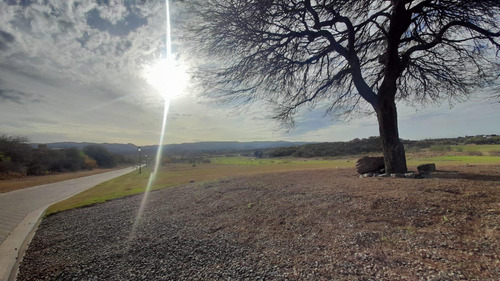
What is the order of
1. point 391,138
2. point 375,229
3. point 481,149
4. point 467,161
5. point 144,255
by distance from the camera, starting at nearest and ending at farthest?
point 375,229 → point 144,255 → point 391,138 → point 467,161 → point 481,149

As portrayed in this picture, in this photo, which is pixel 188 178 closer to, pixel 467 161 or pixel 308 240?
pixel 308 240

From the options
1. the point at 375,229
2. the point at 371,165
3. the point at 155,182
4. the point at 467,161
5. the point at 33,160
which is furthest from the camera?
the point at 33,160

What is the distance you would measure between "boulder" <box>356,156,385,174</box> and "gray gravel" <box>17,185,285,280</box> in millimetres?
6666

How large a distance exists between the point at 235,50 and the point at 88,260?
19.9 ft

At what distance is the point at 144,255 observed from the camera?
4336 millimetres

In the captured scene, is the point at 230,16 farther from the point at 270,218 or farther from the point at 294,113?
the point at 270,218

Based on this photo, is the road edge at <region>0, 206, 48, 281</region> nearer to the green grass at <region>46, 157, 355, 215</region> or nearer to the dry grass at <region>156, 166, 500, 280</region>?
the green grass at <region>46, 157, 355, 215</region>

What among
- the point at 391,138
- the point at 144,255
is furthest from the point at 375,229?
the point at 391,138

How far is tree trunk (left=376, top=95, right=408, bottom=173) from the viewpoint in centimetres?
771

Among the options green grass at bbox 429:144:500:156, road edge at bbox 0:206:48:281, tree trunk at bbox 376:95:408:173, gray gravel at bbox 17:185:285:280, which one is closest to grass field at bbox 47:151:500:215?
green grass at bbox 429:144:500:156

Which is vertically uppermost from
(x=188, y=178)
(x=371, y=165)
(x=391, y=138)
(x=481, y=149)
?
(x=391, y=138)

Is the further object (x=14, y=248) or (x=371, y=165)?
(x=371, y=165)

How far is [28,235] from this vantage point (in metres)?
7.58

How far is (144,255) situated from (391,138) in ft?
24.8
